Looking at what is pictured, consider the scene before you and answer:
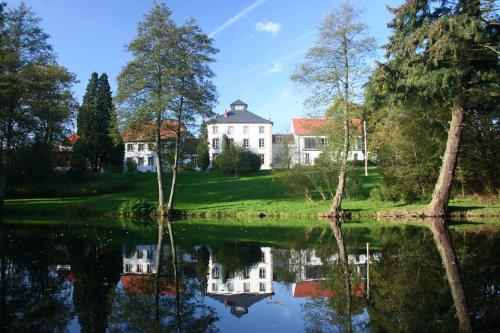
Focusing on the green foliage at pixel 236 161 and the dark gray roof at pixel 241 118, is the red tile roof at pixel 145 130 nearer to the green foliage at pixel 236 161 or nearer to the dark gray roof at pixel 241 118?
the green foliage at pixel 236 161

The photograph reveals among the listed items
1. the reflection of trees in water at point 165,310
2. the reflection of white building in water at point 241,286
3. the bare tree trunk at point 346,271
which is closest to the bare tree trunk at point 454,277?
the bare tree trunk at point 346,271

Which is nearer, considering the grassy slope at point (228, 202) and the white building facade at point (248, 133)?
the grassy slope at point (228, 202)

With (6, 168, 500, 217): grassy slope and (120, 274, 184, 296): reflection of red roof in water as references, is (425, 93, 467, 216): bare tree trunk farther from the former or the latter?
(120, 274, 184, 296): reflection of red roof in water

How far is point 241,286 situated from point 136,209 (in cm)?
2180

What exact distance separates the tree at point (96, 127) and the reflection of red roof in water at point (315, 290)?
4023cm

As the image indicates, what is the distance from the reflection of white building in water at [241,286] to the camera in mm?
7121

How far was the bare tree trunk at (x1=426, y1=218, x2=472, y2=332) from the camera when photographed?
5812 millimetres

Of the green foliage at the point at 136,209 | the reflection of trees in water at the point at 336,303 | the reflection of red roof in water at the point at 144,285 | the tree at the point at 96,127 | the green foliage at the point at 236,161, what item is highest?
the tree at the point at 96,127

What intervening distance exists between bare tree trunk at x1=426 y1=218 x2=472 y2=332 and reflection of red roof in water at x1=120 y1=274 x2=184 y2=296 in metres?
4.58

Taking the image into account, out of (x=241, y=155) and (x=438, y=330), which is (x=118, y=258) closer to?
(x=438, y=330)

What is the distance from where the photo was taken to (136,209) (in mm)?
28625

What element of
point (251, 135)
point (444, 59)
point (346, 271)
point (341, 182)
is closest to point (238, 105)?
point (251, 135)

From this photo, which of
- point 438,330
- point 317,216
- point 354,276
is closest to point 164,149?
point 317,216

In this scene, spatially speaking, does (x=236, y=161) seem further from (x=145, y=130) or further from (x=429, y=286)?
(x=429, y=286)
